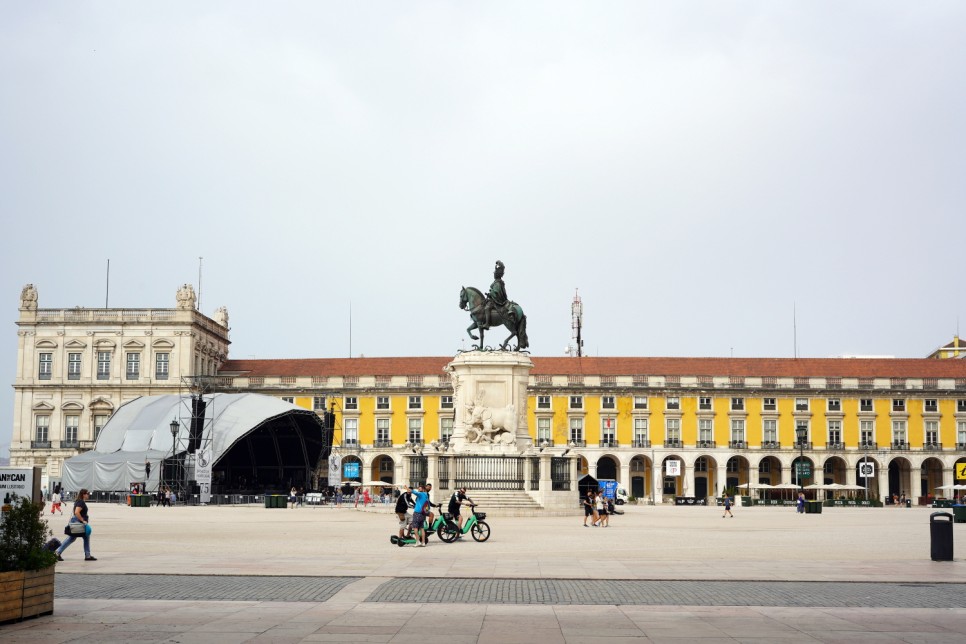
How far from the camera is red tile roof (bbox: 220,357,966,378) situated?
277 feet

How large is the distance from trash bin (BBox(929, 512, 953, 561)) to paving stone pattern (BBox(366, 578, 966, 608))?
384 cm

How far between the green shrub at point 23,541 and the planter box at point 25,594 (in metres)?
0.11

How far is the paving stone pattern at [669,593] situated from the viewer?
12.6 m

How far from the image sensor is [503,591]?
13.6 metres

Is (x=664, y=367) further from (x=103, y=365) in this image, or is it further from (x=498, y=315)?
(x=498, y=315)

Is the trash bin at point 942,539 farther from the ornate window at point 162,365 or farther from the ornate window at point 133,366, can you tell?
the ornate window at point 133,366

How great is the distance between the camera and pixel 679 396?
83.3m

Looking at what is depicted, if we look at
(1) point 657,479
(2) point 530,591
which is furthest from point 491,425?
(1) point 657,479

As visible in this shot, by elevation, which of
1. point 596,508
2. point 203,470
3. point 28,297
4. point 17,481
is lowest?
point 596,508

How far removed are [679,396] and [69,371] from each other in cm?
4569

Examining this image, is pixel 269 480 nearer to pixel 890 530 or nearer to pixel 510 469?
pixel 510 469

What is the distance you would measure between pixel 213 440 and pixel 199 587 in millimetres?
47526

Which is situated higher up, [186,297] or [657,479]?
[186,297]

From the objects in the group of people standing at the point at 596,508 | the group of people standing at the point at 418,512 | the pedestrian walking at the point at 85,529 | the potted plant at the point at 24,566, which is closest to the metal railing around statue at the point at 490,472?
the group of people standing at the point at 596,508
